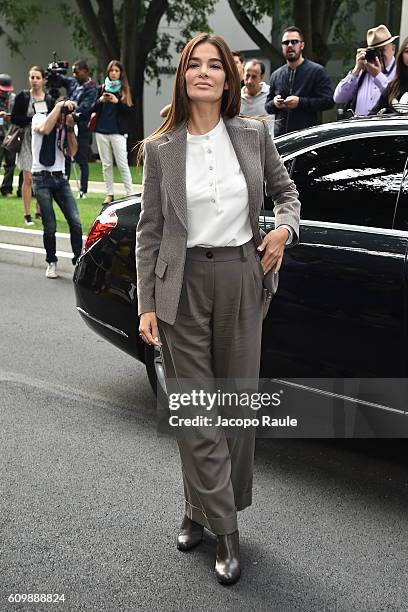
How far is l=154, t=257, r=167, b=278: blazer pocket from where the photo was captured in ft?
10.1

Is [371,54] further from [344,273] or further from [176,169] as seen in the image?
[176,169]

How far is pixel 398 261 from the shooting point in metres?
3.70

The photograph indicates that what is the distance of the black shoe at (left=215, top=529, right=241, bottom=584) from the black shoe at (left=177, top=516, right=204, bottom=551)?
20cm

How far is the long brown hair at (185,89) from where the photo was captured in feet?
9.69

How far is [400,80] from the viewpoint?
6.43 meters

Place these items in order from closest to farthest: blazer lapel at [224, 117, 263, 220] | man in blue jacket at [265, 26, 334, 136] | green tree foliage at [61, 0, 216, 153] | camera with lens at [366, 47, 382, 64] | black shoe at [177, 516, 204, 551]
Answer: blazer lapel at [224, 117, 263, 220]
black shoe at [177, 516, 204, 551]
camera with lens at [366, 47, 382, 64]
man in blue jacket at [265, 26, 334, 136]
green tree foliage at [61, 0, 216, 153]

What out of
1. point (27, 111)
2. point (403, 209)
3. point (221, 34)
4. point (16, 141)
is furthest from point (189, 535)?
point (221, 34)

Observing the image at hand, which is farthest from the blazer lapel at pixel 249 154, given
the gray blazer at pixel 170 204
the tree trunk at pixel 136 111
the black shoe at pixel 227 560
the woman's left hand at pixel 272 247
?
the tree trunk at pixel 136 111

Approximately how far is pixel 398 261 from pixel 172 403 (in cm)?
117

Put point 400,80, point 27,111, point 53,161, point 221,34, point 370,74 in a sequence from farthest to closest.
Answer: point 221,34
point 27,111
point 53,161
point 370,74
point 400,80

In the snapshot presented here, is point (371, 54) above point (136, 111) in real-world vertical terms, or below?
above

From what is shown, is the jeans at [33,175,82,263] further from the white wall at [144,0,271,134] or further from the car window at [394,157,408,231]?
the white wall at [144,0,271,134]

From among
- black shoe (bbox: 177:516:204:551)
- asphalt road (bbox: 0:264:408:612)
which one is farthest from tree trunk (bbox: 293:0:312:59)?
black shoe (bbox: 177:516:204:551)

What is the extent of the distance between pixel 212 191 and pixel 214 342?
21.9 inches
